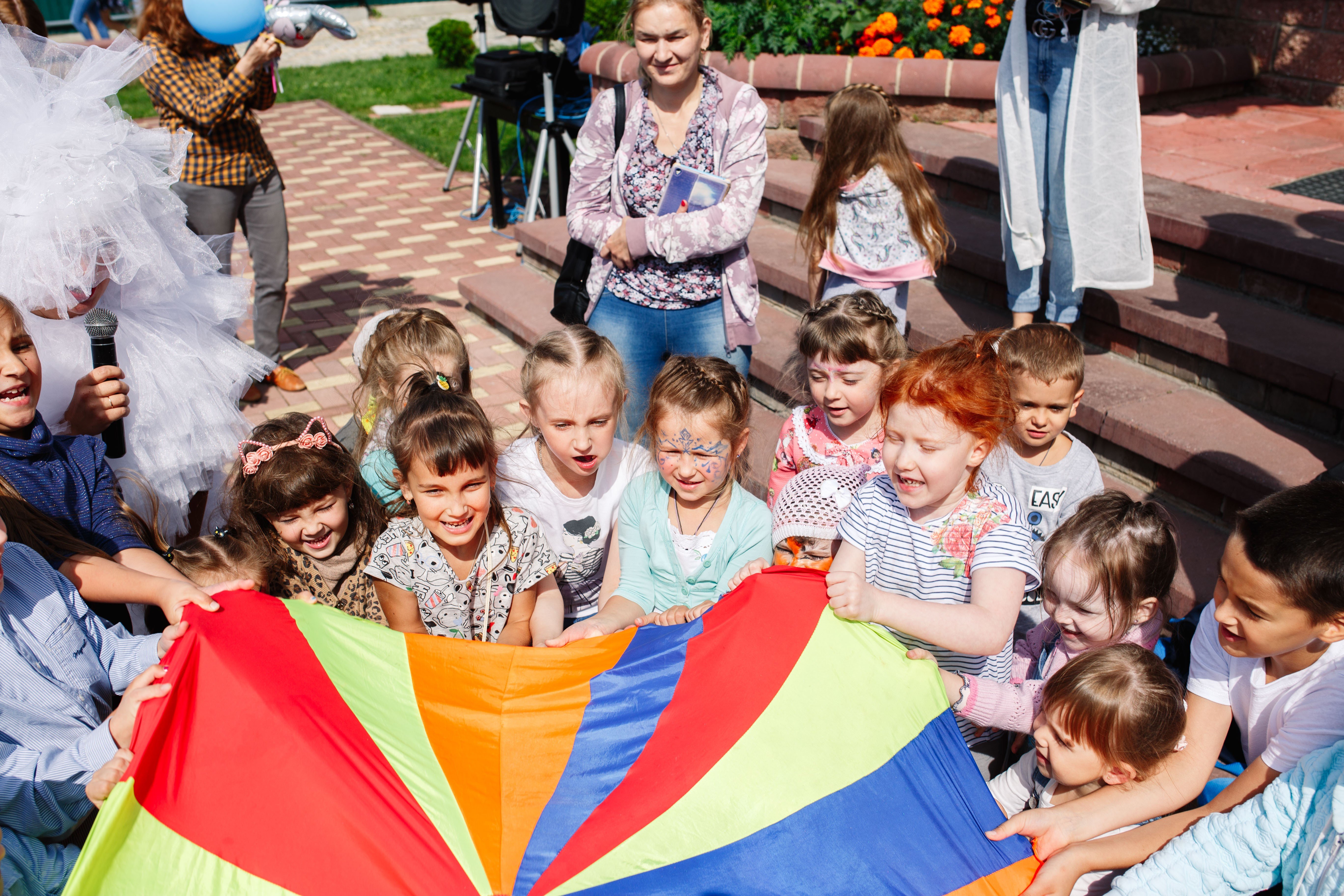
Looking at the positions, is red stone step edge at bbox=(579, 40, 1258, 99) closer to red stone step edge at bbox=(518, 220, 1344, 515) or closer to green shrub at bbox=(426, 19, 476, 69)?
red stone step edge at bbox=(518, 220, 1344, 515)

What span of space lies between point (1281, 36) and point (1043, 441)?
5.27m

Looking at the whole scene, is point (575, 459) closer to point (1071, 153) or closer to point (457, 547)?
point (457, 547)

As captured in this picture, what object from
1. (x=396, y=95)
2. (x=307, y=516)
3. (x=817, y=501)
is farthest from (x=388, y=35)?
(x=817, y=501)

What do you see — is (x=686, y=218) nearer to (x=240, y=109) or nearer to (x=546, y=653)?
(x=546, y=653)

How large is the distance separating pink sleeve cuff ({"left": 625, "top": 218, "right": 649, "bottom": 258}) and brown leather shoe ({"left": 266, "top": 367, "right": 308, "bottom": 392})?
3218 millimetres

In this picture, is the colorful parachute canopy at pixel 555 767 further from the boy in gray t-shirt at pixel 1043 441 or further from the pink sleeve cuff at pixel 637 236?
the pink sleeve cuff at pixel 637 236

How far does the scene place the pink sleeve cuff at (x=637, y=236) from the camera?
12.0 feet

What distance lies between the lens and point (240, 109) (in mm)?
5414

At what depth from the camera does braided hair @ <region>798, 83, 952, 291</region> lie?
424cm

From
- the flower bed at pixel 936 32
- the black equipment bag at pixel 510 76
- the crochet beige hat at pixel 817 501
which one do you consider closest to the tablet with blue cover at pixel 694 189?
the crochet beige hat at pixel 817 501

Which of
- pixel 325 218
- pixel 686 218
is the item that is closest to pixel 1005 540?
pixel 686 218

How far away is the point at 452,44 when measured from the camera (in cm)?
1521

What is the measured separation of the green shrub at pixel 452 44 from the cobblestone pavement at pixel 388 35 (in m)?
0.35

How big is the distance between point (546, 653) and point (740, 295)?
1799mm
